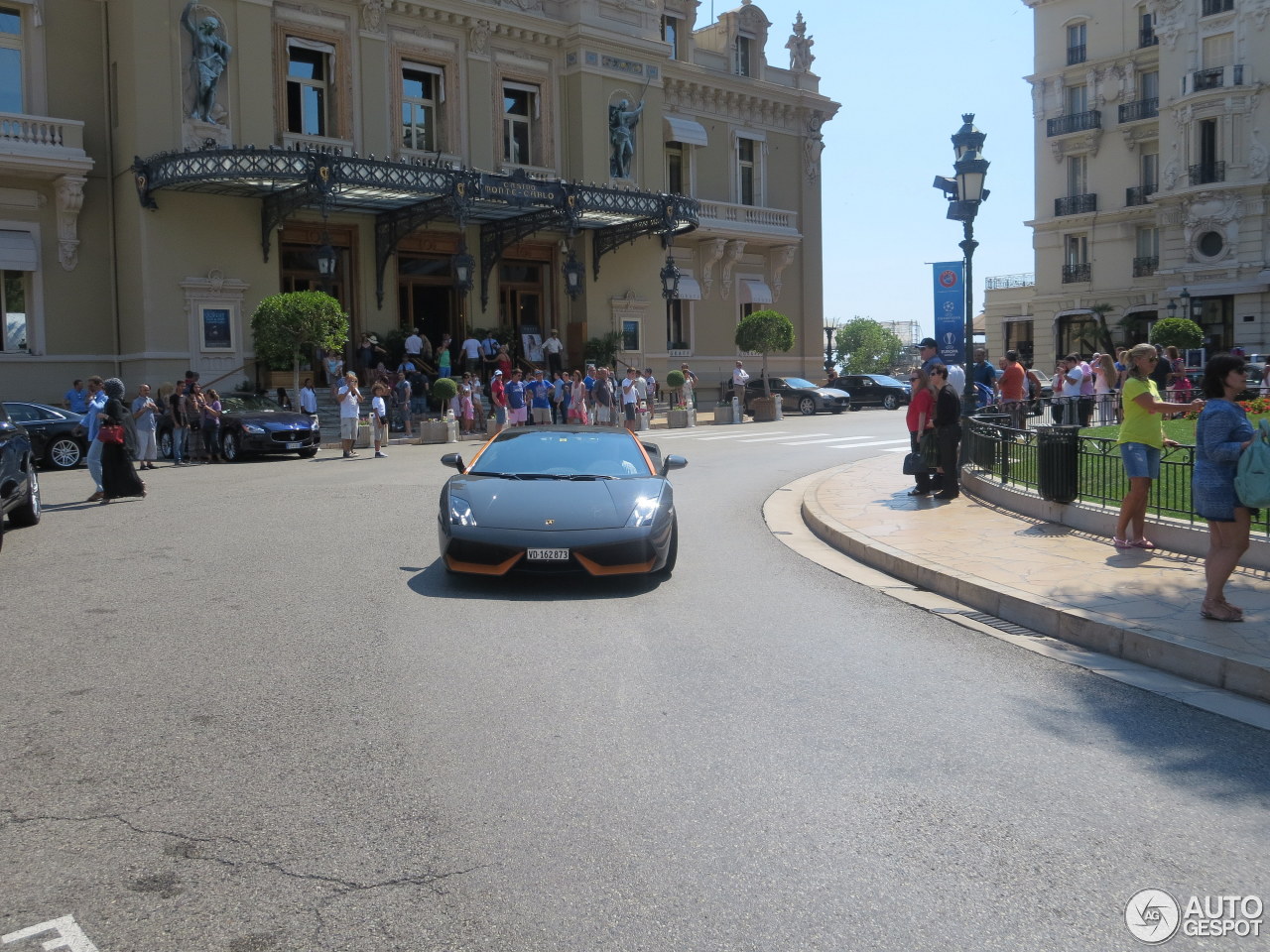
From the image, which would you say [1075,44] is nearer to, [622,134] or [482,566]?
[622,134]

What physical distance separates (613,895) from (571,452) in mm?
6899

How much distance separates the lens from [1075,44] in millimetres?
56469

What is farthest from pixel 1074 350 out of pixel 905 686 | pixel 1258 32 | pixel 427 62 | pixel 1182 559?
pixel 905 686

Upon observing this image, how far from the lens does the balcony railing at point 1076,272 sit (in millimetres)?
56312

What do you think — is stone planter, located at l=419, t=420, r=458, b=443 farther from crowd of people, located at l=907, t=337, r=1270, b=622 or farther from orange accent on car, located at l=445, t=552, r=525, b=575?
orange accent on car, located at l=445, t=552, r=525, b=575

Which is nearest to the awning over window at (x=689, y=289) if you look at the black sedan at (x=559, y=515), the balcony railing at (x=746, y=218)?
the balcony railing at (x=746, y=218)

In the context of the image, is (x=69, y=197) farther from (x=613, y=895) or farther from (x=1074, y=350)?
(x=1074, y=350)

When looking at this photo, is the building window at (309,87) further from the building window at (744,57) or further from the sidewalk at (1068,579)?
the sidewalk at (1068,579)

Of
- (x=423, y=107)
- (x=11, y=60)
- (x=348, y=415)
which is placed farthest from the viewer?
(x=423, y=107)

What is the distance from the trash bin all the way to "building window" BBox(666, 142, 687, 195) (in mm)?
32121

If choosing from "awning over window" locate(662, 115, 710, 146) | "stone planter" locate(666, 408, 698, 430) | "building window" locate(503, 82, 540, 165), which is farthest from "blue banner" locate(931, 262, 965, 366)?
"awning over window" locate(662, 115, 710, 146)

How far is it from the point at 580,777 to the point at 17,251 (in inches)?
1093

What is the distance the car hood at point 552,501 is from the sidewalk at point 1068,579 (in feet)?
8.49

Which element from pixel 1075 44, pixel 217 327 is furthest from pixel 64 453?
pixel 1075 44
